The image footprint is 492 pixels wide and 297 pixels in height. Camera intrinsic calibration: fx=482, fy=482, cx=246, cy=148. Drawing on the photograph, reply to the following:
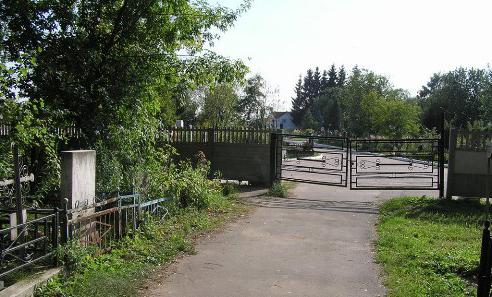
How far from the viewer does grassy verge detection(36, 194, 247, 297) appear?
5824 millimetres

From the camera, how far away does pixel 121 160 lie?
10102 millimetres

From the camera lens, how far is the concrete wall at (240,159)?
606 inches

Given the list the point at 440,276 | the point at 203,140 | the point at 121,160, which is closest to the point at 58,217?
the point at 121,160

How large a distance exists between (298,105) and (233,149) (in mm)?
107825

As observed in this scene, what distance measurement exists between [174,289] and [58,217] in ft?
5.88

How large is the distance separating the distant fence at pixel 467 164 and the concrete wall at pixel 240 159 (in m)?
5.41

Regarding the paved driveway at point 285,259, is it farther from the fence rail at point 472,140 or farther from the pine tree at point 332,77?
the pine tree at point 332,77

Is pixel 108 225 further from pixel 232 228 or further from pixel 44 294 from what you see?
pixel 232 228

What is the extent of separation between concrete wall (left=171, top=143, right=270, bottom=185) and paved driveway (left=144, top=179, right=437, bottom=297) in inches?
132

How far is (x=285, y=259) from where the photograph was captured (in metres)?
7.66

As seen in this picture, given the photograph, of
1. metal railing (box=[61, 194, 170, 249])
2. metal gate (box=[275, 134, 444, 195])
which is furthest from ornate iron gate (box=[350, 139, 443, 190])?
metal railing (box=[61, 194, 170, 249])

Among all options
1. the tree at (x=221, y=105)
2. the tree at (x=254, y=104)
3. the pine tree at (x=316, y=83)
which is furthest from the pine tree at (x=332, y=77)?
the tree at (x=221, y=105)

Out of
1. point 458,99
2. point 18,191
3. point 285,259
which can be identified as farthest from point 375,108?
point 18,191

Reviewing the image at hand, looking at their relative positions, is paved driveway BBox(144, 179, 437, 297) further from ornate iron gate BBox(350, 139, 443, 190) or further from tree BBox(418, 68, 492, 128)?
tree BBox(418, 68, 492, 128)
